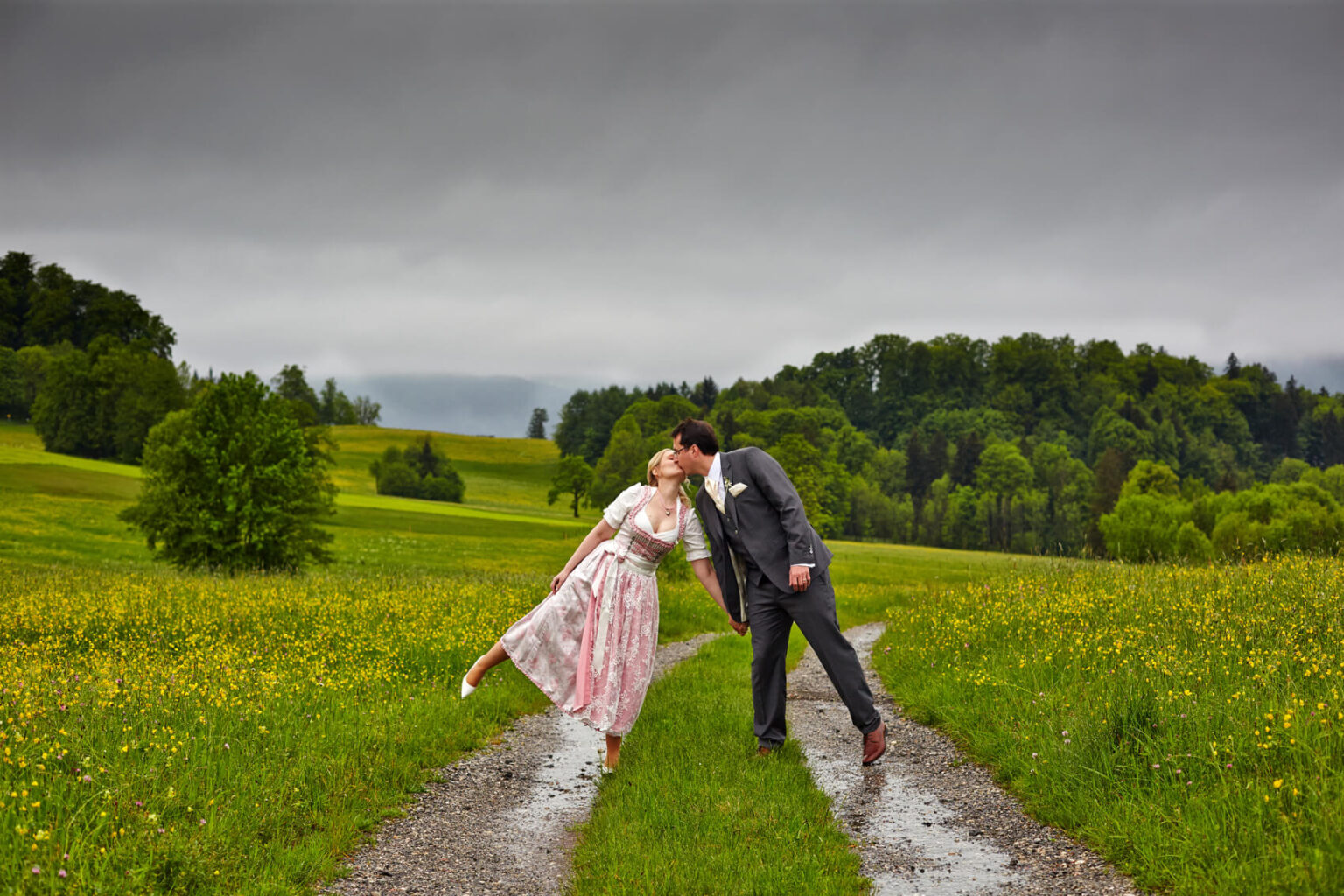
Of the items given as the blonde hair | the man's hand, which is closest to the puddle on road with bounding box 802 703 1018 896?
the man's hand

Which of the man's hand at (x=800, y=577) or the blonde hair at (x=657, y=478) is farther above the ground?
the blonde hair at (x=657, y=478)

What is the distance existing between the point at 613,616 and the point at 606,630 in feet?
0.43

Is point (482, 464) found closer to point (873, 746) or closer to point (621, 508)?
point (621, 508)

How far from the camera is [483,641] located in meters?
11.0

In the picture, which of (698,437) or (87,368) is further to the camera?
(87,368)

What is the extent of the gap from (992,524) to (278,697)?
10288 cm

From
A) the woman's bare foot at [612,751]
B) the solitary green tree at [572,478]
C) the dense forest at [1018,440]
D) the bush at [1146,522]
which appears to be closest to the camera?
the woman's bare foot at [612,751]

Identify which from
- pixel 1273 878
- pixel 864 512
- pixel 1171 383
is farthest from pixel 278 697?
pixel 1171 383

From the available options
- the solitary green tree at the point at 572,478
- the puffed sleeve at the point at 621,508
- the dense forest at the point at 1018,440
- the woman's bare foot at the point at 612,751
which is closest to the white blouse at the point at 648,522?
the puffed sleeve at the point at 621,508

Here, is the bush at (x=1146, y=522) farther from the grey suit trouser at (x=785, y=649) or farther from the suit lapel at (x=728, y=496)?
the suit lapel at (x=728, y=496)

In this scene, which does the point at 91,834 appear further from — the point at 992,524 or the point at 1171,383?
the point at 1171,383

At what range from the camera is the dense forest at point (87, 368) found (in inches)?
2793

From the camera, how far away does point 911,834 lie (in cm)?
567

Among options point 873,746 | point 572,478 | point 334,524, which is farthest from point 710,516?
point 572,478
